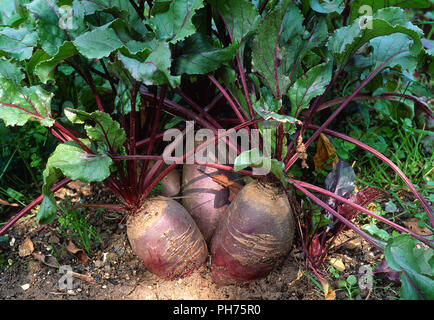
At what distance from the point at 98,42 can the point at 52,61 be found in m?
0.19

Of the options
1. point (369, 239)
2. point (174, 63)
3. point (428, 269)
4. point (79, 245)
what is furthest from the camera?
point (79, 245)

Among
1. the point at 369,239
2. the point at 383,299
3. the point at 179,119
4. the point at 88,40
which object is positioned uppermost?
the point at 88,40

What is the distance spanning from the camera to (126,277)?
1.60 m

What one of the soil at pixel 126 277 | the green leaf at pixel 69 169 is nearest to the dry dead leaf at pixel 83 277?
the soil at pixel 126 277

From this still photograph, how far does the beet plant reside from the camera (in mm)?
1273

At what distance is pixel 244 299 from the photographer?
152 centimetres

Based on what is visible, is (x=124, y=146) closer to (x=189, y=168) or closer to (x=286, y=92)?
(x=189, y=168)

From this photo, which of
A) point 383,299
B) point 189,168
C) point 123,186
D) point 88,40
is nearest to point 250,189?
point 189,168

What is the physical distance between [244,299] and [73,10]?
1309mm

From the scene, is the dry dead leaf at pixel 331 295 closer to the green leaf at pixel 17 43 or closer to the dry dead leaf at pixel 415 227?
the dry dead leaf at pixel 415 227

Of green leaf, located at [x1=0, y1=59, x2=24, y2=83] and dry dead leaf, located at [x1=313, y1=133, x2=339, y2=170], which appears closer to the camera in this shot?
green leaf, located at [x1=0, y1=59, x2=24, y2=83]

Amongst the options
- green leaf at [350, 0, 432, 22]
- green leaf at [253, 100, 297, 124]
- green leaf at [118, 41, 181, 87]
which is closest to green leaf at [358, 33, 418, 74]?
green leaf at [350, 0, 432, 22]

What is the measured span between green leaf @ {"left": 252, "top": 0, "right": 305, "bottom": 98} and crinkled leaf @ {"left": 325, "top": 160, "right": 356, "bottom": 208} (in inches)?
18.3

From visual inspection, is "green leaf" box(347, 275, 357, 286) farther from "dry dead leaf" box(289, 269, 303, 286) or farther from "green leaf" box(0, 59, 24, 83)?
"green leaf" box(0, 59, 24, 83)
